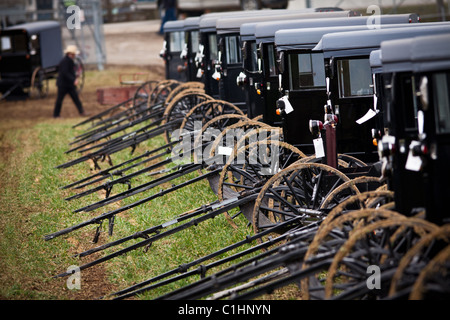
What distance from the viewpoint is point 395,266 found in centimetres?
550

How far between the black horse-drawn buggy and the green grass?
11.1 metres

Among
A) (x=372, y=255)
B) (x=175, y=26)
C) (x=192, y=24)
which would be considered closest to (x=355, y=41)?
(x=372, y=255)

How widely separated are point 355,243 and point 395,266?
36 cm

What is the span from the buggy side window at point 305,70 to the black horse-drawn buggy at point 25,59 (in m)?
16.2

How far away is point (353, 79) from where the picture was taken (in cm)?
883

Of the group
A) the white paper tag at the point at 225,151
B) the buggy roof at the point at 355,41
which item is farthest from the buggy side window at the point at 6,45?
the buggy roof at the point at 355,41

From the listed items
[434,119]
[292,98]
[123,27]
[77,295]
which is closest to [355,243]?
[434,119]

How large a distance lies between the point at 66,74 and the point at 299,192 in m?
13.8

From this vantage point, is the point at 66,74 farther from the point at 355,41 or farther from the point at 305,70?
the point at 355,41

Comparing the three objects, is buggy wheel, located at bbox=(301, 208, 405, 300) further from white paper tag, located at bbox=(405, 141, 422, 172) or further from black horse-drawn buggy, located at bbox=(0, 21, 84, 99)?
black horse-drawn buggy, located at bbox=(0, 21, 84, 99)

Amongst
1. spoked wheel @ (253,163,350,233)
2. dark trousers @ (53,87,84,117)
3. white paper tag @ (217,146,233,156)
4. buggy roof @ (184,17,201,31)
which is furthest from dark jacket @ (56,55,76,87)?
spoked wheel @ (253,163,350,233)

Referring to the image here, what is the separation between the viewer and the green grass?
311 inches

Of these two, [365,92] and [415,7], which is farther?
[415,7]
